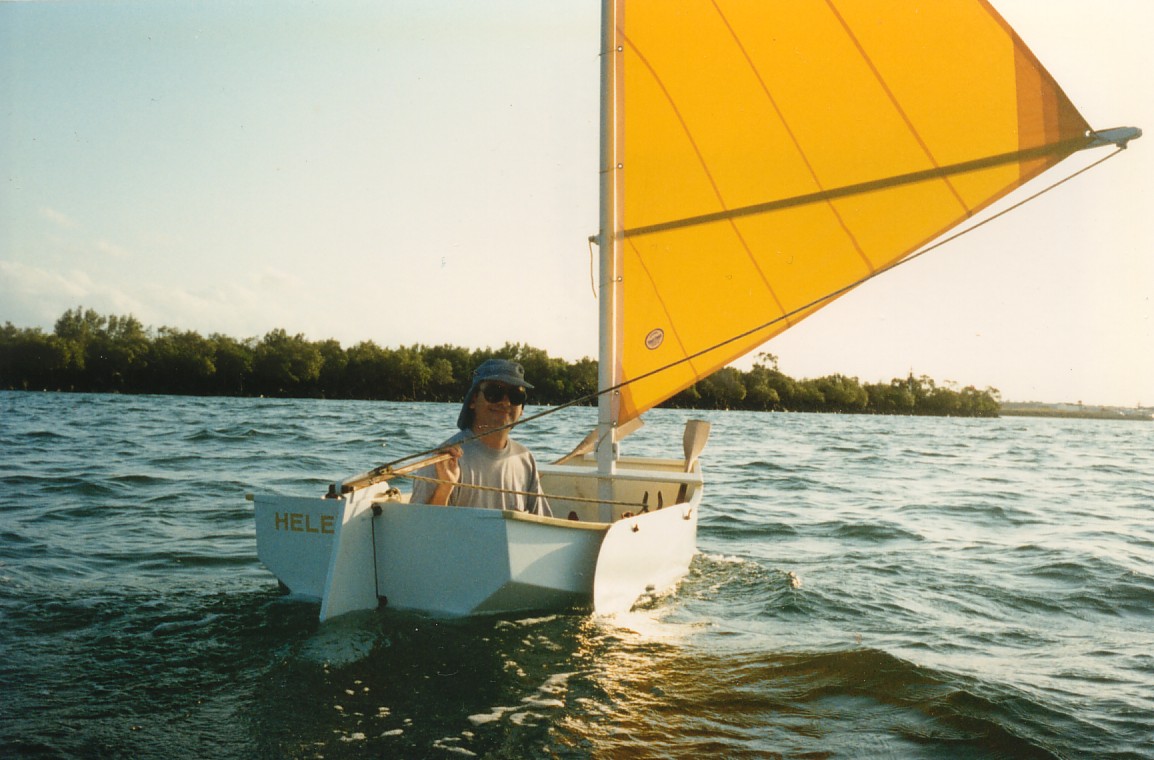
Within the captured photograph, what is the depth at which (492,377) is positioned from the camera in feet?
18.5

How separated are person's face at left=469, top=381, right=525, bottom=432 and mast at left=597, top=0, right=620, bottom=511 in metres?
1.27

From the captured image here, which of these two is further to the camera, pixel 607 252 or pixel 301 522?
pixel 607 252

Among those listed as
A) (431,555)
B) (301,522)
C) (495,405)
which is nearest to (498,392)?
(495,405)

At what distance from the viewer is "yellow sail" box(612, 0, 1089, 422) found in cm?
561

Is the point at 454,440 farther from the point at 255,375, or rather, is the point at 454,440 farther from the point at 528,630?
the point at 255,375

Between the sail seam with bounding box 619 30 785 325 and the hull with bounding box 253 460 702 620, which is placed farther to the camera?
the sail seam with bounding box 619 30 785 325

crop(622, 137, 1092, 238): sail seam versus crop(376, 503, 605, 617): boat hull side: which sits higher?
crop(622, 137, 1092, 238): sail seam

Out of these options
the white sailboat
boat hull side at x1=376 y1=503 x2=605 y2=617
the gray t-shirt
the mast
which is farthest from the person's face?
the mast

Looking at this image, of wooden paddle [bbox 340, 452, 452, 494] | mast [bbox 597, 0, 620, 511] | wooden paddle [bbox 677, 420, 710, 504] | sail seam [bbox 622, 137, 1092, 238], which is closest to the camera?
wooden paddle [bbox 340, 452, 452, 494]

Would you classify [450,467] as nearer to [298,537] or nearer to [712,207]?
[298,537]

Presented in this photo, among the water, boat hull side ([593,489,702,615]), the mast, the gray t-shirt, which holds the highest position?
the mast

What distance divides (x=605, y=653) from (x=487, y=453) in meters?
1.51

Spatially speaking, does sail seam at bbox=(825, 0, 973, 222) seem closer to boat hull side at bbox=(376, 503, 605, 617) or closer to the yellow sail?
the yellow sail

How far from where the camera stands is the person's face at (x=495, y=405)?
5.70 m
